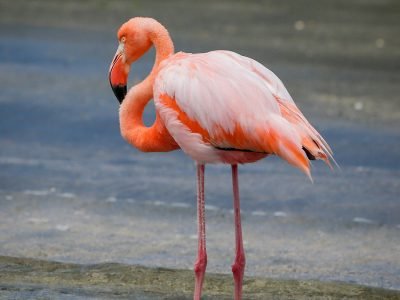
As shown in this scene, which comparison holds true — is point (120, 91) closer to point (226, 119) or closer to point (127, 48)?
point (127, 48)

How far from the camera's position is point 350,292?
634 cm

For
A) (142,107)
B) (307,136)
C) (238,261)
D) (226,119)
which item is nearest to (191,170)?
(142,107)

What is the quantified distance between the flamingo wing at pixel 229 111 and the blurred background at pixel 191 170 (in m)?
1.50

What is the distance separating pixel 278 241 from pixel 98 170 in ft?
7.91

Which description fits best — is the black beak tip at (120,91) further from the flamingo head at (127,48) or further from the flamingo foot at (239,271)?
the flamingo foot at (239,271)

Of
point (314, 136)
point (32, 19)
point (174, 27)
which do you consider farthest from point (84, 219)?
point (32, 19)

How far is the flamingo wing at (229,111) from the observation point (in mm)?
5414

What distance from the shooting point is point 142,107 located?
6266 millimetres

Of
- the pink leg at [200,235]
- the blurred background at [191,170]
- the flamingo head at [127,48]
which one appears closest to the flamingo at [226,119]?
the pink leg at [200,235]

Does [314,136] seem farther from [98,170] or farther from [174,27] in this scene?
[174,27]

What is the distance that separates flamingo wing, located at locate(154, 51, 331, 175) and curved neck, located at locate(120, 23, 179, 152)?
328 mm

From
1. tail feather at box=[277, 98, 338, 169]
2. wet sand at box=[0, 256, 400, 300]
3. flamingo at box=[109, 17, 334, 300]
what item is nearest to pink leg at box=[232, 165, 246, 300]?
flamingo at box=[109, 17, 334, 300]

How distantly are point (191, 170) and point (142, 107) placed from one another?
11.2ft

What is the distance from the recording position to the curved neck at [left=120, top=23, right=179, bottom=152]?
616 cm
